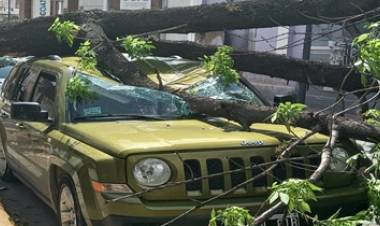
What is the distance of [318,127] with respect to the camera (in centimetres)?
451

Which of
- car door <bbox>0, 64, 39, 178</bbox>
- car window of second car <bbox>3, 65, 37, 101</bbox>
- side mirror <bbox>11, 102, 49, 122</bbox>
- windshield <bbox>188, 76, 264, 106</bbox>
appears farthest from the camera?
car window of second car <bbox>3, 65, 37, 101</bbox>

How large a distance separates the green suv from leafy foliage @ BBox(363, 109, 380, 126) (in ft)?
1.28

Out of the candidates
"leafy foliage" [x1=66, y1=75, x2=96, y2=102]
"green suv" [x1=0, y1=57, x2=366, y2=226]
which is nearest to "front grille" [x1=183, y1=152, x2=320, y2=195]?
"green suv" [x1=0, y1=57, x2=366, y2=226]

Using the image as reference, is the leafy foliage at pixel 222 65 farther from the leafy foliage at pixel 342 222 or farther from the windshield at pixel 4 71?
the windshield at pixel 4 71

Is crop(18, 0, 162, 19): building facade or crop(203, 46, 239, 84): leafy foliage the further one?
crop(18, 0, 162, 19): building facade

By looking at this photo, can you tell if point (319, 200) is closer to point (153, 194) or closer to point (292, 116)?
point (292, 116)

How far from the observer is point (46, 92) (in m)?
6.00

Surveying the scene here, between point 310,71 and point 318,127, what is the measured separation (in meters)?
1.70

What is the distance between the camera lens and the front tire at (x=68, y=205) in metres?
4.72

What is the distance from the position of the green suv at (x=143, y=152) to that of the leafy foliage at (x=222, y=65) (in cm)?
34

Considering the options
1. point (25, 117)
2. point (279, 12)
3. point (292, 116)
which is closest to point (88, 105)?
point (25, 117)

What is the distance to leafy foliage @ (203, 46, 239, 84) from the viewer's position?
539 centimetres

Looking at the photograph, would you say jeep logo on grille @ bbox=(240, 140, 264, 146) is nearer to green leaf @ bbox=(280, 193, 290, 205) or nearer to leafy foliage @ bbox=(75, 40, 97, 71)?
green leaf @ bbox=(280, 193, 290, 205)

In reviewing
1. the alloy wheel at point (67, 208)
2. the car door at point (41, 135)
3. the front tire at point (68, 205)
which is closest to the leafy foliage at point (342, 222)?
the front tire at point (68, 205)
